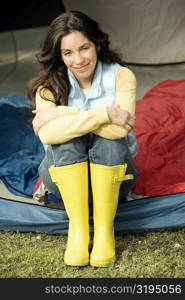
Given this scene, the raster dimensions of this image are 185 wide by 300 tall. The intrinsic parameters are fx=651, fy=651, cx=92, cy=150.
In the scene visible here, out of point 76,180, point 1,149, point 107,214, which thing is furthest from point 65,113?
point 1,149

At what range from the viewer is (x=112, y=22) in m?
3.71

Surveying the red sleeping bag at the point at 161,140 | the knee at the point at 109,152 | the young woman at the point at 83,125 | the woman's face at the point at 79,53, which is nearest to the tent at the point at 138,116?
the red sleeping bag at the point at 161,140

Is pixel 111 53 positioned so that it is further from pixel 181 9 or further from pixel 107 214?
pixel 181 9

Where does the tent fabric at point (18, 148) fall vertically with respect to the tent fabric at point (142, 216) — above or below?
below

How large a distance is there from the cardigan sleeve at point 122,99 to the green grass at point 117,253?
39cm

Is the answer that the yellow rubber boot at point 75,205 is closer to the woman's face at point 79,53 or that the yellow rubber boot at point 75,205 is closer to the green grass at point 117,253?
the green grass at point 117,253

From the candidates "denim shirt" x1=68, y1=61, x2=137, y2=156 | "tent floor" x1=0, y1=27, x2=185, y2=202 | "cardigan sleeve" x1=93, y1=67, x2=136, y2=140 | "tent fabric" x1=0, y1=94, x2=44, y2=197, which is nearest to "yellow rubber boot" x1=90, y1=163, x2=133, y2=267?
"cardigan sleeve" x1=93, y1=67, x2=136, y2=140

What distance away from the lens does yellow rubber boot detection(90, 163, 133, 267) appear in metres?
1.93

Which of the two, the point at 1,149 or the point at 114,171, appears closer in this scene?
the point at 114,171

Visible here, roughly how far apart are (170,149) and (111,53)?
648 mm

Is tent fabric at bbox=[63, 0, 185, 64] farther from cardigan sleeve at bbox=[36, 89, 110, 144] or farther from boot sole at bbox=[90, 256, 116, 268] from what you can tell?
boot sole at bbox=[90, 256, 116, 268]

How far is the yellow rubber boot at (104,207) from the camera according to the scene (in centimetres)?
193

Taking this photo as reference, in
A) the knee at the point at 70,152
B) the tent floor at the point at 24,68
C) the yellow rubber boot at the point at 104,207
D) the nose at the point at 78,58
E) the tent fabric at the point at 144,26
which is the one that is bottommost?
the tent floor at the point at 24,68

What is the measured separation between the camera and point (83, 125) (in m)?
1.88
